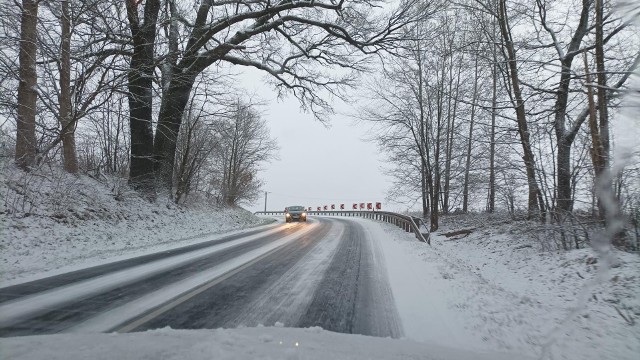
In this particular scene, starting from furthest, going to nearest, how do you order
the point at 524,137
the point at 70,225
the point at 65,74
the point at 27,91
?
the point at 524,137
the point at 27,91
the point at 70,225
the point at 65,74

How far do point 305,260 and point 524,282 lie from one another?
508cm

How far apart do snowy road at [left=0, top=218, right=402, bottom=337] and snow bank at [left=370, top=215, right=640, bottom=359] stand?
1.86ft

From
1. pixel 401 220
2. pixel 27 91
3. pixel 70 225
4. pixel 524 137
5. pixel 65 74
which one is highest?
pixel 65 74

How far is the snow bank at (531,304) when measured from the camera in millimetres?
4332

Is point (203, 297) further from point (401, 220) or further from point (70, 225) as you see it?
point (401, 220)

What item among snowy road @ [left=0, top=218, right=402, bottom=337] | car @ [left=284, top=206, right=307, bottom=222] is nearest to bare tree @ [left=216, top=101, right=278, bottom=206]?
car @ [left=284, top=206, right=307, bottom=222]

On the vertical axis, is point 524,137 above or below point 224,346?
above

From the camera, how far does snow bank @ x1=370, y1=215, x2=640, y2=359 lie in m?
4.33

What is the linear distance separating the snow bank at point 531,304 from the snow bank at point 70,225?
255 inches

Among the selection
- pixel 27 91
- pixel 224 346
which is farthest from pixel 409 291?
pixel 27 91

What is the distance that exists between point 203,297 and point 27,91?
370 inches

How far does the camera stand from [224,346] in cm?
350

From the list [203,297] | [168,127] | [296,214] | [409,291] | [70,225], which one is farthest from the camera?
[296,214]

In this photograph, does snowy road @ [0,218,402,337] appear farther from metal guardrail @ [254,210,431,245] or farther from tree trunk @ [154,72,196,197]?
tree trunk @ [154,72,196,197]
